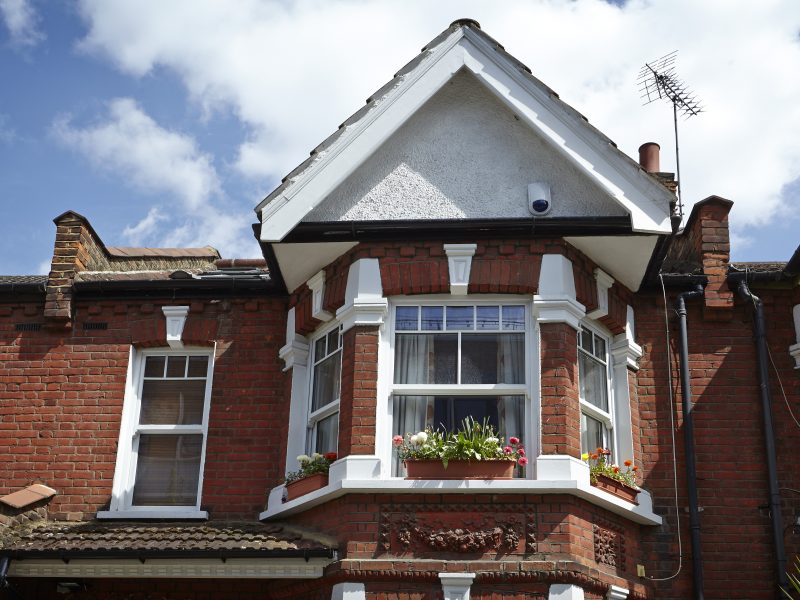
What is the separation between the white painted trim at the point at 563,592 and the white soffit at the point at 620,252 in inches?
132

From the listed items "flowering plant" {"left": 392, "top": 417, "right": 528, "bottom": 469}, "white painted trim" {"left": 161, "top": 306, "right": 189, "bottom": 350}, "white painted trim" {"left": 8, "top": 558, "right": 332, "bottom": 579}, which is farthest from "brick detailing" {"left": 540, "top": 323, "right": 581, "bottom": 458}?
"white painted trim" {"left": 161, "top": 306, "right": 189, "bottom": 350}

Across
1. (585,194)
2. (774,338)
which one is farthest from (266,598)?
(774,338)

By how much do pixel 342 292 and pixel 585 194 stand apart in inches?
103

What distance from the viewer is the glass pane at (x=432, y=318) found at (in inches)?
412

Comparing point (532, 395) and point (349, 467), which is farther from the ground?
point (532, 395)

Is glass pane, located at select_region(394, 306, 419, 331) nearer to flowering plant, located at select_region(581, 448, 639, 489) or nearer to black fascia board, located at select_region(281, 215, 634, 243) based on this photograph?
black fascia board, located at select_region(281, 215, 634, 243)

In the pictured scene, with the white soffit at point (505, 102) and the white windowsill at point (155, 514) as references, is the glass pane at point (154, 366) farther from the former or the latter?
the white soffit at point (505, 102)

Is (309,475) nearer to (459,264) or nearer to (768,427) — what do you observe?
(459,264)

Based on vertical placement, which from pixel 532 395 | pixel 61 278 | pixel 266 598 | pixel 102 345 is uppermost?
pixel 61 278

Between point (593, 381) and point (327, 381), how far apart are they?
8.83 feet

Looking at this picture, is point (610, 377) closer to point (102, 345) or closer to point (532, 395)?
point (532, 395)

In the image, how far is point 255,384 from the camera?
1146 centimetres

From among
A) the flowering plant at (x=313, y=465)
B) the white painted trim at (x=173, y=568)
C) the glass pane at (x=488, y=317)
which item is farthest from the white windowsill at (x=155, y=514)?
the glass pane at (x=488, y=317)

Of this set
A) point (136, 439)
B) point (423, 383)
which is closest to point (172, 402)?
point (136, 439)
